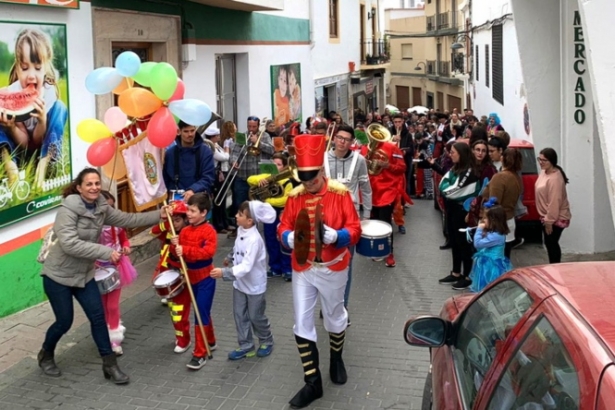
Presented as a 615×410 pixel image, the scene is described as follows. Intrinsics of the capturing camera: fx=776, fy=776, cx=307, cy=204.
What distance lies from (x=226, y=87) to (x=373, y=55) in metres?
18.7

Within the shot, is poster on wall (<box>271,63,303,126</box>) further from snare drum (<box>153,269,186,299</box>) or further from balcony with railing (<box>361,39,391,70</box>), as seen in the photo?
balcony with railing (<box>361,39,391,70</box>)

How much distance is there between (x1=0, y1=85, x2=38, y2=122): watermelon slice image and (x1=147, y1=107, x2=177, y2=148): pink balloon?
152 centimetres

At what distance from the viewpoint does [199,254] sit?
253 inches

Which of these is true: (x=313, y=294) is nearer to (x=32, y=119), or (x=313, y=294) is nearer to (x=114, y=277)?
(x=114, y=277)

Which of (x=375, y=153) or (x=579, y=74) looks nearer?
(x=375, y=153)

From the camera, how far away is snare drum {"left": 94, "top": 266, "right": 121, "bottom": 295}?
6.45 meters

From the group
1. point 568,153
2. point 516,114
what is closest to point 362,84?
point 516,114

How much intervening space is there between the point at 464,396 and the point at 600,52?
17.1 feet

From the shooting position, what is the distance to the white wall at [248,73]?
12.2m

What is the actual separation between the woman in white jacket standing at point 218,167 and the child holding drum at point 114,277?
13.6ft

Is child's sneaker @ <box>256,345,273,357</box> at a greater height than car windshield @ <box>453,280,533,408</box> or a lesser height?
lesser

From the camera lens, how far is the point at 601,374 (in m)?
2.32

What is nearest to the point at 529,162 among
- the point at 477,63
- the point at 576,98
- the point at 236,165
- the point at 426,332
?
the point at 576,98

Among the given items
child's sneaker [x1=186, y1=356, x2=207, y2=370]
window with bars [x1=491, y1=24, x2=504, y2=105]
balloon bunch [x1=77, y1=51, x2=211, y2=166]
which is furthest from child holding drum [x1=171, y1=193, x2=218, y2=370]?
window with bars [x1=491, y1=24, x2=504, y2=105]
